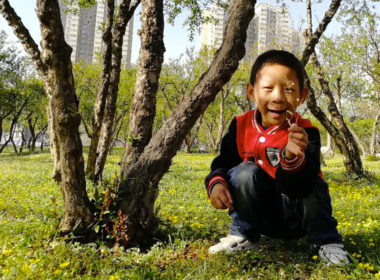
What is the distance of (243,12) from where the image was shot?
3168mm

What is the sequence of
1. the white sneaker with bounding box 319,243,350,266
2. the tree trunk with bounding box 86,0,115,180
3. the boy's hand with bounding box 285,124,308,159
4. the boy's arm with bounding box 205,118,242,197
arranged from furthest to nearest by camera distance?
the tree trunk with bounding box 86,0,115,180 → the boy's arm with bounding box 205,118,242,197 → the white sneaker with bounding box 319,243,350,266 → the boy's hand with bounding box 285,124,308,159

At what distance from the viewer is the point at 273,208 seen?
2.66 metres

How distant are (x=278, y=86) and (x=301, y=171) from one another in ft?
2.18

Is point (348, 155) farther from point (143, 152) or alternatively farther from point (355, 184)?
point (143, 152)

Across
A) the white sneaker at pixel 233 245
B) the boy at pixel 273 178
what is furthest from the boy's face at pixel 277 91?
the white sneaker at pixel 233 245

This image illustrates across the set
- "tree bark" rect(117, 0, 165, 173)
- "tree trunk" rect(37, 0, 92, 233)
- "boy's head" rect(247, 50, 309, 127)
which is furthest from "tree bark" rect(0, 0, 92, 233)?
"boy's head" rect(247, 50, 309, 127)

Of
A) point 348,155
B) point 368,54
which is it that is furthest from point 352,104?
point 348,155

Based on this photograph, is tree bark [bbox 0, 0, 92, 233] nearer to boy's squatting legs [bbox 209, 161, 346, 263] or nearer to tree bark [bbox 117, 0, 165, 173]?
tree bark [bbox 117, 0, 165, 173]

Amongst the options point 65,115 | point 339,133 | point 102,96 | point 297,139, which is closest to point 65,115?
point 65,115

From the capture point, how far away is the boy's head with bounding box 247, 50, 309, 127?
2.33 meters

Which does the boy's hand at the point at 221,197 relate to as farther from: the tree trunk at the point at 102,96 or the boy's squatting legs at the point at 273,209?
the tree trunk at the point at 102,96

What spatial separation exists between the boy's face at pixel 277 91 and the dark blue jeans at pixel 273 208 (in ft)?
1.62

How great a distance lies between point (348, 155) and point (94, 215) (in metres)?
9.15

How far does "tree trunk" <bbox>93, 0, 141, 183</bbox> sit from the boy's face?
5.08 meters
